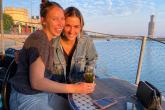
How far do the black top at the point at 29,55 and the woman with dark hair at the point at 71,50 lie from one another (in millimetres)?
730

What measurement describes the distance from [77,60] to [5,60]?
117 cm

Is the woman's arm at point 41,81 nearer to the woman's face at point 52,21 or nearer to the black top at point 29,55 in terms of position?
the black top at point 29,55

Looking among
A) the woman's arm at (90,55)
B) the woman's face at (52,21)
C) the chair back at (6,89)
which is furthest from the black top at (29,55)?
the woman's arm at (90,55)

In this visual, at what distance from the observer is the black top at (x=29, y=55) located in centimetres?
230

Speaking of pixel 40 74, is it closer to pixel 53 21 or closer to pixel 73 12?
pixel 53 21

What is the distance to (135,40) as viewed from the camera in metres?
4.63

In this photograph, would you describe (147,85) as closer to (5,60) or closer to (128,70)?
(5,60)

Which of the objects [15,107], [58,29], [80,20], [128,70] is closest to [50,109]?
[15,107]

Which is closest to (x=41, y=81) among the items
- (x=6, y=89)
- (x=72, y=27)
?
(x=6, y=89)

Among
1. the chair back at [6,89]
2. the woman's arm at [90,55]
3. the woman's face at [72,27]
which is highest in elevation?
the woman's face at [72,27]

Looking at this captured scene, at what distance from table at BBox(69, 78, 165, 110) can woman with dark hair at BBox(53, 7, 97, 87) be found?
328 millimetres

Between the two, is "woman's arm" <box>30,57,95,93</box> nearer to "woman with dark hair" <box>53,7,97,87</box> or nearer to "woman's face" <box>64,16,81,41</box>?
"woman with dark hair" <box>53,7,97,87</box>

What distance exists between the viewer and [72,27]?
323 centimetres

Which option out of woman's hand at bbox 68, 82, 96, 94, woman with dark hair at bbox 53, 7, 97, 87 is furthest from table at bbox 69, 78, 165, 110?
woman with dark hair at bbox 53, 7, 97, 87
